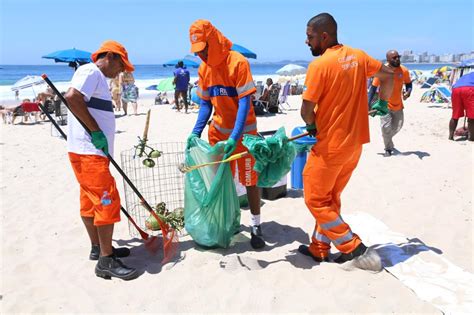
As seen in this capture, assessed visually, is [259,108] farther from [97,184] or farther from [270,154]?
[97,184]

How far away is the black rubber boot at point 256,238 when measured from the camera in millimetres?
3545

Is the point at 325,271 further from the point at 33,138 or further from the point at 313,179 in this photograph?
the point at 33,138

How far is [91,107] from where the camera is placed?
9.46 feet

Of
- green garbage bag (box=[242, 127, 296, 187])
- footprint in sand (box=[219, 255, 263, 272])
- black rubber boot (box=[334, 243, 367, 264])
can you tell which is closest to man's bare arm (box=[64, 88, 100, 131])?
green garbage bag (box=[242, 127, 296, 187])

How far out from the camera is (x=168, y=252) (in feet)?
11.1

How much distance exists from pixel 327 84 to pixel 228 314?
1673 millimetres

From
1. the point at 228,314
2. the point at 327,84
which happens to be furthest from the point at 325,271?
the point at 327,84

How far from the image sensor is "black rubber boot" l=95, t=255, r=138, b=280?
120 inches

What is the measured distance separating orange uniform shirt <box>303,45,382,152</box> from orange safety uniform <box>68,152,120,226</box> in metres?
1.54

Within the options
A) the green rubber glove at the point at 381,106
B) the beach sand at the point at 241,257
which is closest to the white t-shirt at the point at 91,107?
the beach sand at the point at 241,257

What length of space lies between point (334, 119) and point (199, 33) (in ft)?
4.04

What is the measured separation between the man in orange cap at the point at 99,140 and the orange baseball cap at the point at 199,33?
54cm

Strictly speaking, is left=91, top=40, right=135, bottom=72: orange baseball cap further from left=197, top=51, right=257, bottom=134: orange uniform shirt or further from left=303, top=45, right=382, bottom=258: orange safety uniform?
left=303, top=45, right=382, bottom=258: orange safety uniform

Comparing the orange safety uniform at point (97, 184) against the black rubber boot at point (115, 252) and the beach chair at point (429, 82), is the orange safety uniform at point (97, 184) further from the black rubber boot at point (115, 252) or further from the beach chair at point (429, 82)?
the beach chair at point (429, 82)
